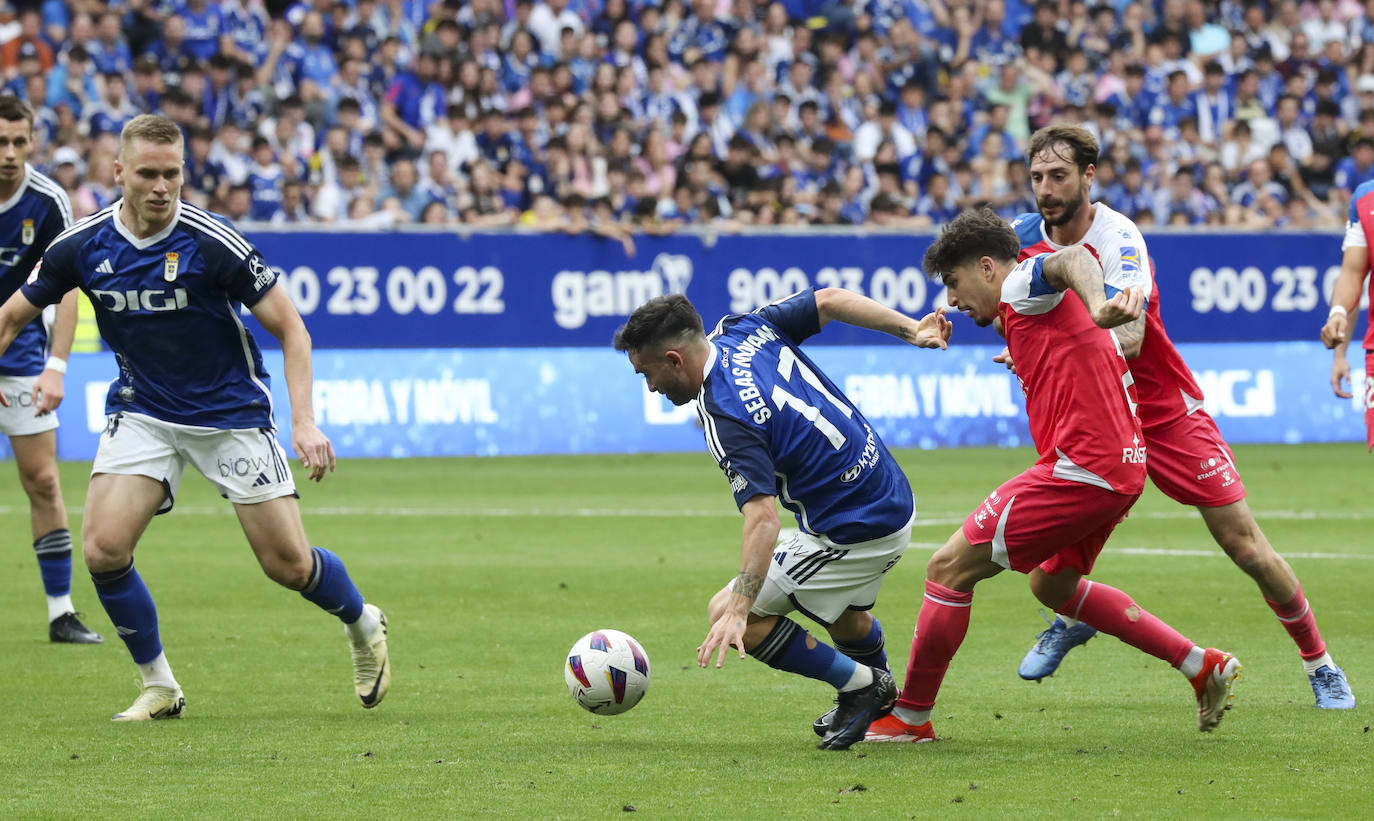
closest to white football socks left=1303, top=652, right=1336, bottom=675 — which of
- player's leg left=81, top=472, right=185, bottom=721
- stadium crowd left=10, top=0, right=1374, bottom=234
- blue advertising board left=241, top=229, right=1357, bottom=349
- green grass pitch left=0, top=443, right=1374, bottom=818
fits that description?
green grass pitch left=0, top=443, right=1374, bottom=818

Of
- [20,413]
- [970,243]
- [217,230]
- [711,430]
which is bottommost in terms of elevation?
[20,413]

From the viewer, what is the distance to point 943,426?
63.3 feet

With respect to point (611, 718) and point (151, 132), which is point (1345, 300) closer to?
point (611, 718)

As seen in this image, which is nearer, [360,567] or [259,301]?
[259,301]

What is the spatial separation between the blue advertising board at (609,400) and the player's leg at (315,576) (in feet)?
33.9

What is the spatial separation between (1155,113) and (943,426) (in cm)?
755

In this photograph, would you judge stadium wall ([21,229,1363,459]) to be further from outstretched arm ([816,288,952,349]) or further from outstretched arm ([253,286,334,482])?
outstretched arm ([816,288,952,349])

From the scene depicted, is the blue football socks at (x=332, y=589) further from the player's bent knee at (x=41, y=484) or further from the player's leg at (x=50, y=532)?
the player's bent knee at (x=41, y=484)

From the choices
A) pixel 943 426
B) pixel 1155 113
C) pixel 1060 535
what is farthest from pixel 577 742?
pixel 1155 113

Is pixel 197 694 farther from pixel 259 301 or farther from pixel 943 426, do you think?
pixel 943 426

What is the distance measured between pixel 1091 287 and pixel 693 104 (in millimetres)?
17432

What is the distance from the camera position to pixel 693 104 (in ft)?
74.6

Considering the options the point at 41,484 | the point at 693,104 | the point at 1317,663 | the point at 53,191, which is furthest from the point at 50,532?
the point at 693,104

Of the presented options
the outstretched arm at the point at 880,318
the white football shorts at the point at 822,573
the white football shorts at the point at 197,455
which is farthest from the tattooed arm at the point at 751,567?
the white football shorts at the point at 197,455
